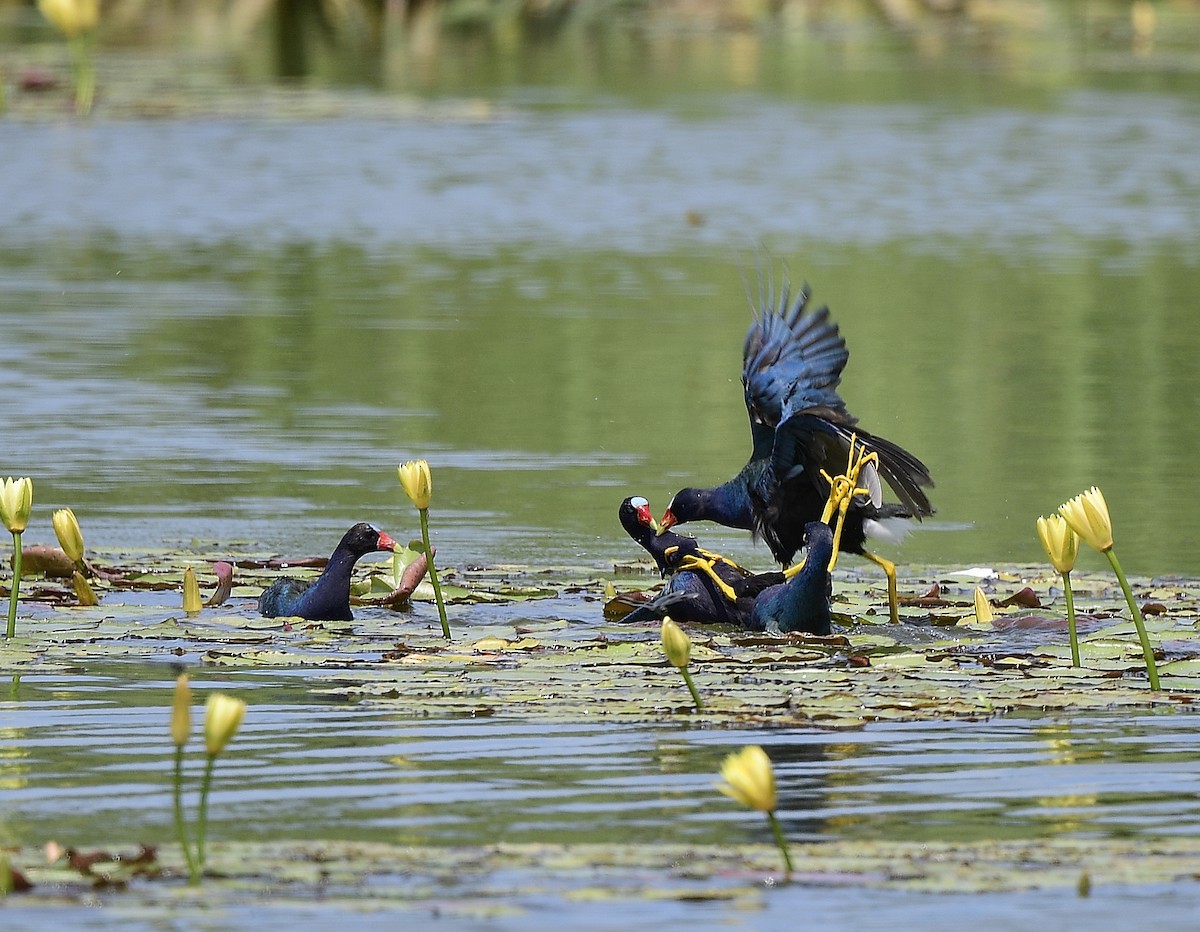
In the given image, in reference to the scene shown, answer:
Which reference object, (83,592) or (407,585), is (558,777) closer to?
(407,585)

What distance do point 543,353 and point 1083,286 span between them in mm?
4927

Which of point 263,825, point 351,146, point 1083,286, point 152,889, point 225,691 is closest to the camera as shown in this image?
point 152,889

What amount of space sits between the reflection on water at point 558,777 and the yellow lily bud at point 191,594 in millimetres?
984

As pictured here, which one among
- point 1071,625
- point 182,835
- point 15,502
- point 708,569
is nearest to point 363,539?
point 708,569

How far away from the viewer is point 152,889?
450cm

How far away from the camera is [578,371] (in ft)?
44.4

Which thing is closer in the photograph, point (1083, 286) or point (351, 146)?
point (1083, 286)

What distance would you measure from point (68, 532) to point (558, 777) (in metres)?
2.07

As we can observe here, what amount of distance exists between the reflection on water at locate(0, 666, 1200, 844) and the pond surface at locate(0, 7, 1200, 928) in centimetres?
2

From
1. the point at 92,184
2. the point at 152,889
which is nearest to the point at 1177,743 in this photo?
the point at 152,889

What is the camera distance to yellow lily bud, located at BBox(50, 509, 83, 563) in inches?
271

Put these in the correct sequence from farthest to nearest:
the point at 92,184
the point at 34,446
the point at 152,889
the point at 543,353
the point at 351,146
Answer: the point at 351,146
the point at 92,184
the point at 543,353
the point at 34,446
the point at 152,889

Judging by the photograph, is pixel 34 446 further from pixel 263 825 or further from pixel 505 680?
pixel 263 825

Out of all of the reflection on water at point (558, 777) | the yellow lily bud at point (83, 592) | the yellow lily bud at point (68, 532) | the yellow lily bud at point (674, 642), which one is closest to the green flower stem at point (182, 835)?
the reflection on water at point (558, 777)
